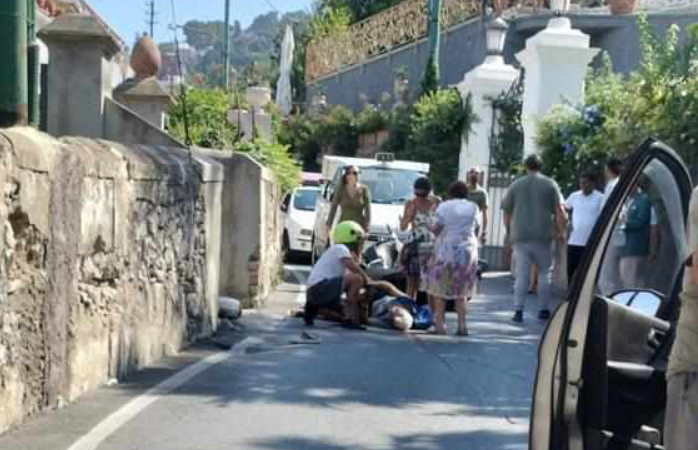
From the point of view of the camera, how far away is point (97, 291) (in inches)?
309

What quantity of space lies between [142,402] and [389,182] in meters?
11.5

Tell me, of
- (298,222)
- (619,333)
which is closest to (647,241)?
(619,333)

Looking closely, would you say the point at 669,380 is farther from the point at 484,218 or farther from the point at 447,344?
the point at 484,218

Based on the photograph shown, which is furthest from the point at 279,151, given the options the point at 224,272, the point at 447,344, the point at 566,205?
the point at 447,344

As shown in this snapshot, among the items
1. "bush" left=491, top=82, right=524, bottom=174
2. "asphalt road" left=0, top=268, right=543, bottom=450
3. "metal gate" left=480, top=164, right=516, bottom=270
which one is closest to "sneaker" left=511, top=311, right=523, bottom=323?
"asphalt road" left=0, top=268, right=543, bottom=450

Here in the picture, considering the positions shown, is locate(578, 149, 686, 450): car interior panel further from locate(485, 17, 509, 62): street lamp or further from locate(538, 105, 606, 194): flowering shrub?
locate(485, 17, 509, 62): street lamp

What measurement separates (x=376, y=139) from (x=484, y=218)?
18712 millimetres

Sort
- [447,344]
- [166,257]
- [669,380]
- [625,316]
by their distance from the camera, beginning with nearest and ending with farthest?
[669,380] < [625,316] < [166,257] < [447,344]

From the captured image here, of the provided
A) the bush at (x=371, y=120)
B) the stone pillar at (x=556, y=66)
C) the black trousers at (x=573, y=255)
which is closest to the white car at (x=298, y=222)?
the stone pillar at (x=556, y=66)

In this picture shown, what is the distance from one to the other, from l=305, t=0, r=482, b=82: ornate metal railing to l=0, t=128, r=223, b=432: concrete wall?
20.6m

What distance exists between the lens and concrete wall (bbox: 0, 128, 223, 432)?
6.30 metres

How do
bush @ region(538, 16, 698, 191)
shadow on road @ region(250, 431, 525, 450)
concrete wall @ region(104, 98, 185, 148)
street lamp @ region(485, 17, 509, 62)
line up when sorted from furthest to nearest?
street lamp @ region(485, 17, 509, 62) < concrete wall @ region(104, 98, 185, 148) < bush @ region(538, 16, 698, 191) < shadow on road @ region(250, 431, 525, 450)

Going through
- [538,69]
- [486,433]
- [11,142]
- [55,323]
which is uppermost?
[538,69]

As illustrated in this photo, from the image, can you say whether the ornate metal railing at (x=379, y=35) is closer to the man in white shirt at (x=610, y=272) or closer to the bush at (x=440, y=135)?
the bush at (x=440, y=135)
